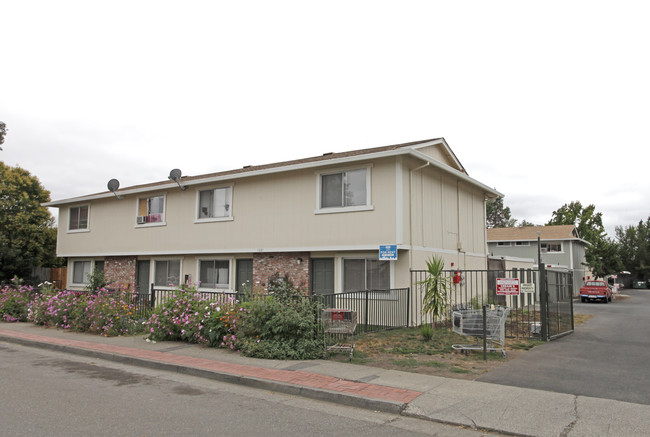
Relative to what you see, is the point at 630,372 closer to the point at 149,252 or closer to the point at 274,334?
the point at 274,334

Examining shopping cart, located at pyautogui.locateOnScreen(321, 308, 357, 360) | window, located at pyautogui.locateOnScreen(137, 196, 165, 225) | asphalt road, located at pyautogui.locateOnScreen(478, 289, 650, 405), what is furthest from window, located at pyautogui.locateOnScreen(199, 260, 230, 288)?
asphalt road, located at pyautogui.locateOnScreen(478, 289, 650, 405)

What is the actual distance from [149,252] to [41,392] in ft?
46.0

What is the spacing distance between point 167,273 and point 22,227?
11.3m

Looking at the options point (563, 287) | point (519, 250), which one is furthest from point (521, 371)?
point (519, 250)

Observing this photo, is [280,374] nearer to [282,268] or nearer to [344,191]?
[344,191]

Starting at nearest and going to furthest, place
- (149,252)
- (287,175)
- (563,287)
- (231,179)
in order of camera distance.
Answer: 1. (563,287)
2. (287,175)
3. (231,179)
4. (149,252)

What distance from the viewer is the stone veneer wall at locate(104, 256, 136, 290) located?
21734 millimetres

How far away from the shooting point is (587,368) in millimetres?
8734

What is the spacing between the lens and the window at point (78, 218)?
24250 millimetres

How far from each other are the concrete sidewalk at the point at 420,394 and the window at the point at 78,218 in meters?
15.6

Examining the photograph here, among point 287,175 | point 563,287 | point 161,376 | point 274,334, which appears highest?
point 287,175

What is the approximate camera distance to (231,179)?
1811 centimetres

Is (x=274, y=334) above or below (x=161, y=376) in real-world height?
above

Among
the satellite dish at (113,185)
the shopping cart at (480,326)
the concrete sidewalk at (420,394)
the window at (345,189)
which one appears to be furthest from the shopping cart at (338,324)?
the satellite dish at (113,185)
